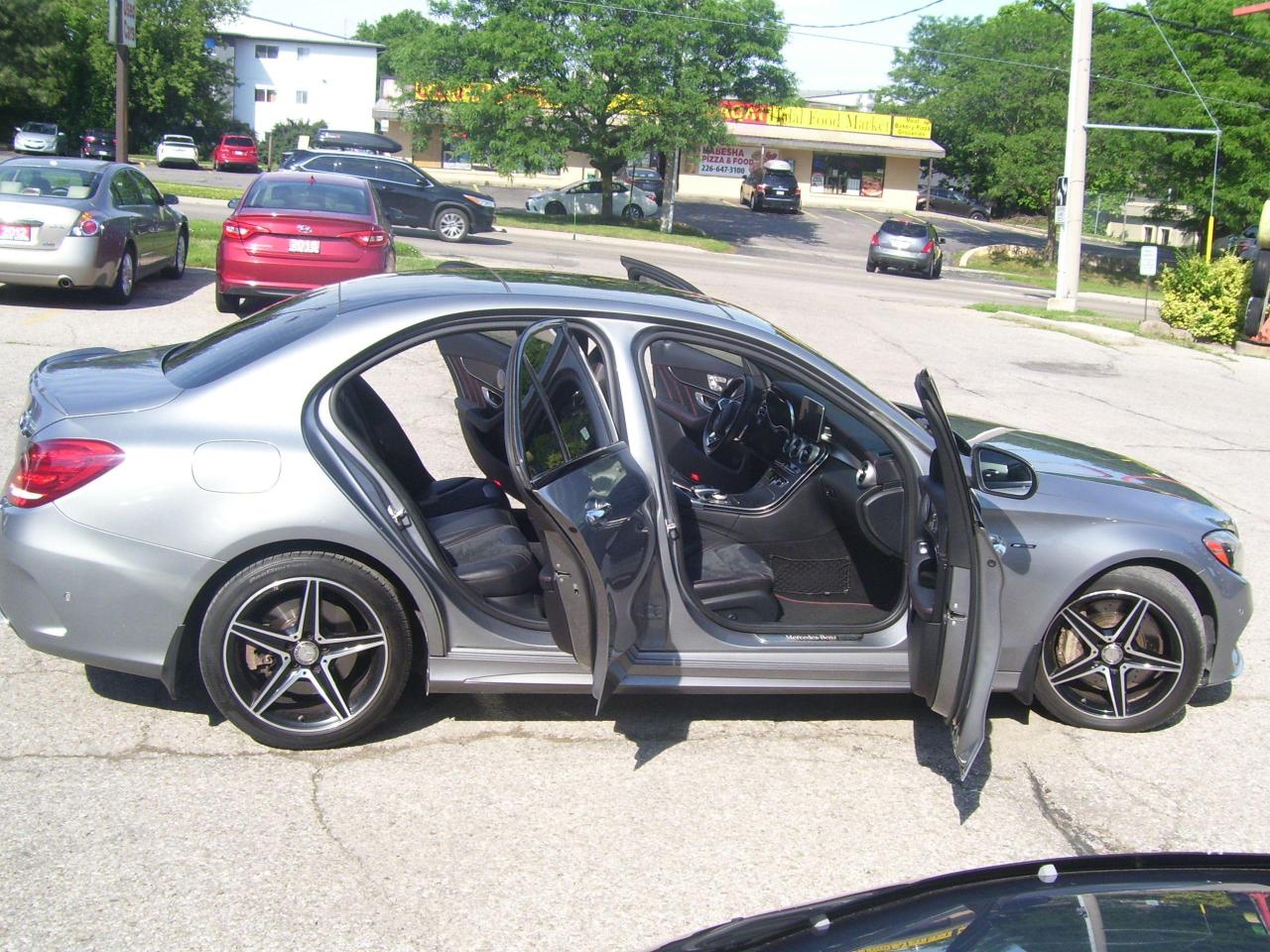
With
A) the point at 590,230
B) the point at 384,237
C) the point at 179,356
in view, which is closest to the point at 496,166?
the point at 590,230

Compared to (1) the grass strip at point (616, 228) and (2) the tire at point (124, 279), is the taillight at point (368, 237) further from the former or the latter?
(1) the grass strip at point (616, 228)

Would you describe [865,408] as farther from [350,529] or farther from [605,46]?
[605,46]

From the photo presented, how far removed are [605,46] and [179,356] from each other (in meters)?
32.7

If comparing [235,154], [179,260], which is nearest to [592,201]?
[235,154]

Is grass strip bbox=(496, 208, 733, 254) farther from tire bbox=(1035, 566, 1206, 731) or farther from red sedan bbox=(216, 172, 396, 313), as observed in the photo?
tire bbox=(1035, 566, 1206, 731)

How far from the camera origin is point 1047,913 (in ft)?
7.18

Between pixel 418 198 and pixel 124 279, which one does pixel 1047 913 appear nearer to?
pixel 124 279

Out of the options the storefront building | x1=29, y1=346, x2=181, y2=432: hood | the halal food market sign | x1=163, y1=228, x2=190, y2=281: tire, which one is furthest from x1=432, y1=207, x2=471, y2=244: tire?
the halal food market sign

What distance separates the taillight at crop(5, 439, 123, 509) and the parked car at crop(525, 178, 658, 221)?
38.2m

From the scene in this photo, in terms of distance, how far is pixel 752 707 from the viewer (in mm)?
4930

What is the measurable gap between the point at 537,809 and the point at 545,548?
0.85 meters

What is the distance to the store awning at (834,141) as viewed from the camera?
62.1 meters

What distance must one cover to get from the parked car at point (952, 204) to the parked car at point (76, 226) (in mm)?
58485

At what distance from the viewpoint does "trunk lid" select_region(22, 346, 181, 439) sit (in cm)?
422
